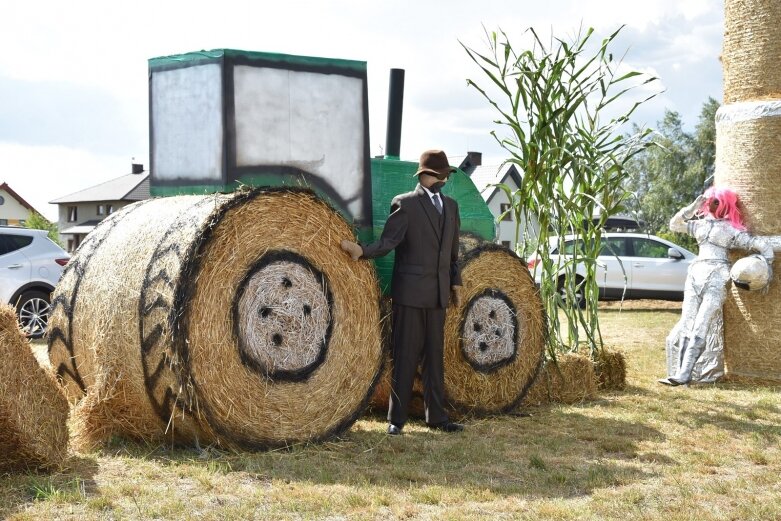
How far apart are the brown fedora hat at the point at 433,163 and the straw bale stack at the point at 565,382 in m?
1.86

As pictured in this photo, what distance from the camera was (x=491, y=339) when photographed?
679 cm

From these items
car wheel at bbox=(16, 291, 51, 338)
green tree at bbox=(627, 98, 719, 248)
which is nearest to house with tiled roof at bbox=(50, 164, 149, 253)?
green tree at bbox=(627, 98, 719, 248)

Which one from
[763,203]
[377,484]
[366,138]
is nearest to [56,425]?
[377,484]

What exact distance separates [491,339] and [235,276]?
2213mm

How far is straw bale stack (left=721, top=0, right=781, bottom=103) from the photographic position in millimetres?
8312

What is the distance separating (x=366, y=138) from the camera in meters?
6.17

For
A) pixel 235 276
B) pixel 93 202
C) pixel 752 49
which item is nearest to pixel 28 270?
pixel 235 276

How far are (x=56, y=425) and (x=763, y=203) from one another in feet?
19.6

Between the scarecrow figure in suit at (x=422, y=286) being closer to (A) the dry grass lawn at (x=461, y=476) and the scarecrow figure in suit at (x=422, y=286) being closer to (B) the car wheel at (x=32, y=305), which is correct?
(A) the dry grass lawn at (x=461, y=476)

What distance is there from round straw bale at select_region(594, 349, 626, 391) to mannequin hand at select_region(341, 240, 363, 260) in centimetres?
299

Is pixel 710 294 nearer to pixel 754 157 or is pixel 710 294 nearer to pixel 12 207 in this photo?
pixel 754 157

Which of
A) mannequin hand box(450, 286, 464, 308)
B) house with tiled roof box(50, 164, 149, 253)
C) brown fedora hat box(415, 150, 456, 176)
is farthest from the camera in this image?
house with tiled roof box(50, 164, 149, 253)

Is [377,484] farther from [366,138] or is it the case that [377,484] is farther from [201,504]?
[366,138]

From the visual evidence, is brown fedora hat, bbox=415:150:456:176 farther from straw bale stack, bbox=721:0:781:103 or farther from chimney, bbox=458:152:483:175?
chimney, bbox=458:152:483:175
